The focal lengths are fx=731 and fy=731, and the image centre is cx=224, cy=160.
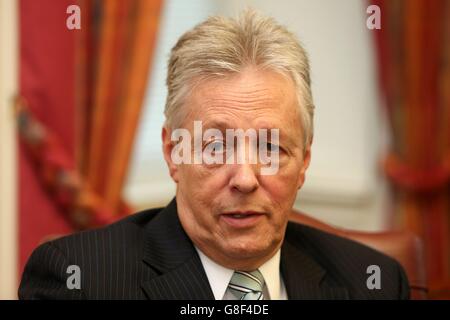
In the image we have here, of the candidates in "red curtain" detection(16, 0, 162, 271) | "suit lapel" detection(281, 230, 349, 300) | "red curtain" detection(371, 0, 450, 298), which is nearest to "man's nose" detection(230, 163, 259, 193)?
"suit lapel" detection(281, 230, 349, 300)

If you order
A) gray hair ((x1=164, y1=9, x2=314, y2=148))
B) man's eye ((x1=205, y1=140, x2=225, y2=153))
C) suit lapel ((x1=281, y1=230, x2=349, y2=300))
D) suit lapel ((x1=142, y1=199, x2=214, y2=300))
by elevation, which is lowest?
suit lapel ((x1=281, y1=230, x2=349, y2=300))

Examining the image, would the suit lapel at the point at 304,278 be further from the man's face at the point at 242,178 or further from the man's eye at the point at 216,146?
the man's eye at the point at 216,146

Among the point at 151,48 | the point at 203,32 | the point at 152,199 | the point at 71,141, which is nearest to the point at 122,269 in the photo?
the point at 203,32

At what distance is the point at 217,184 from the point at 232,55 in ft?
1.11

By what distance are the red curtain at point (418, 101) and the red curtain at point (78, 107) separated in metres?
1.65

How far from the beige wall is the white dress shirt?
1538 mm

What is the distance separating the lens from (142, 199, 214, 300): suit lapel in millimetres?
1946

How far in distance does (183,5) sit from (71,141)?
107 cm

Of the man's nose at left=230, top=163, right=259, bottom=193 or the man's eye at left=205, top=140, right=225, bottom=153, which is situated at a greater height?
the man's eye at left=205, top=140, right=225, bottom=153

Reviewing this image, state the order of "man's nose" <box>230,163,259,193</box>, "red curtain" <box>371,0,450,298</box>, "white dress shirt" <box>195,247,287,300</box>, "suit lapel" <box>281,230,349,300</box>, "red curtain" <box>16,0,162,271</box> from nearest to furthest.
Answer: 1. "man's nose" <box>230,163,259,193</box>
2. "white dress shirt" <box>195,247,287,300</box>
3. "suit lapel" <box>281,230,349,300</box>
4. "red curtain" <box>16,0,162,271</box>
5. "red curtain" <box>371,0,450,298</box>

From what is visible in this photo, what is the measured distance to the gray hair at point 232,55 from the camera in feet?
6.30

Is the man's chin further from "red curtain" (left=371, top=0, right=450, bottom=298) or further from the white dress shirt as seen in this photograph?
"red curtain" (left=371, top=0, right=450, bottom=298)

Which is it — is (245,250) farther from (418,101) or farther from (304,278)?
(418,101)
